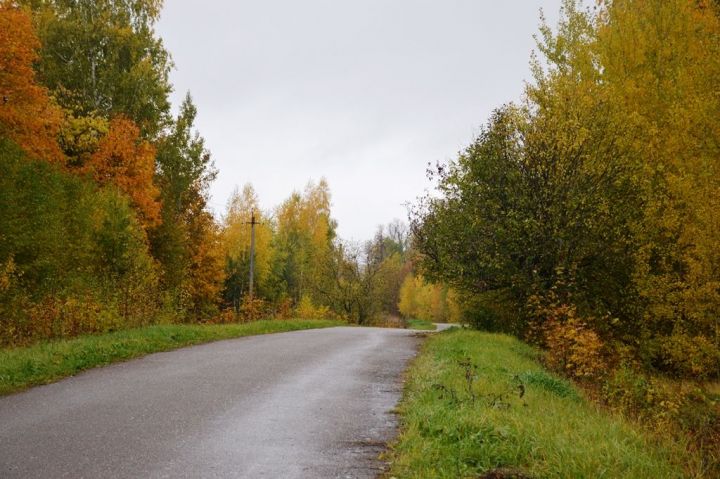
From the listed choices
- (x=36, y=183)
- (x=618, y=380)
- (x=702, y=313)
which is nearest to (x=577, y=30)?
(x=702, y=313)

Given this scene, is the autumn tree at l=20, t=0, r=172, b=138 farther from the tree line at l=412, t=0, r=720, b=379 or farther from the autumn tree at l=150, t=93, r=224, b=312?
the tree line at l=412, t=0, r=720, b=379

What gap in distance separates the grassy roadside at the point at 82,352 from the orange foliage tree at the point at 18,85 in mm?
8493

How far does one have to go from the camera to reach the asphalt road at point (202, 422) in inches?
198

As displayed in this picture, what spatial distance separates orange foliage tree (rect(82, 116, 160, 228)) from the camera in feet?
77.8

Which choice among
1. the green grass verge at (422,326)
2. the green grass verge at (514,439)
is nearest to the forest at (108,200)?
the green grass verge at (422,326)

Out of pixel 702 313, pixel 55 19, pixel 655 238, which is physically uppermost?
pixel 55 19

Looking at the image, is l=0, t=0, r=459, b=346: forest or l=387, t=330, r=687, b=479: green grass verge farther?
l=0, t=0, r=459, b=346: forest

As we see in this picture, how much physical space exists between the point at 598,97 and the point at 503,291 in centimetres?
755

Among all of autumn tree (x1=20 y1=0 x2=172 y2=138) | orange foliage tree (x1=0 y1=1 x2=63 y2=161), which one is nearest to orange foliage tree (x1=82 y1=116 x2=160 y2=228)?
autumn tree (x1=20 y1=0 x2=172 y2=138)

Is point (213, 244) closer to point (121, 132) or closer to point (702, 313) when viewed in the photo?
point (121, 132)

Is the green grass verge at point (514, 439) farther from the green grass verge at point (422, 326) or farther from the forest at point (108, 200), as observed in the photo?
the green grass verge at point (422, 326)

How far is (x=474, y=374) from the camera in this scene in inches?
362

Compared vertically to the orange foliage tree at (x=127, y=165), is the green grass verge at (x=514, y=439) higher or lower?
lower

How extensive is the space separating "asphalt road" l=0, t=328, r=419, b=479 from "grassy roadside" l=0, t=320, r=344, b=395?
0.46 meters
